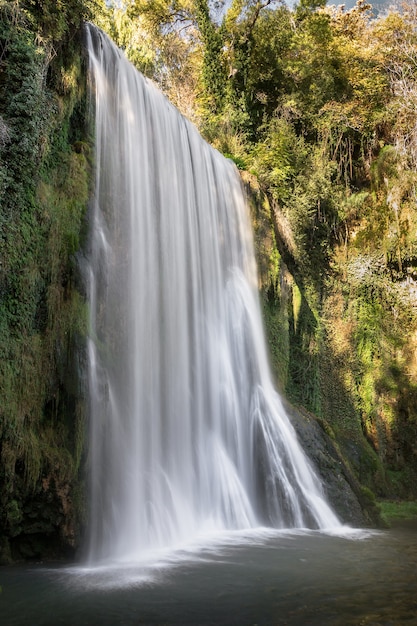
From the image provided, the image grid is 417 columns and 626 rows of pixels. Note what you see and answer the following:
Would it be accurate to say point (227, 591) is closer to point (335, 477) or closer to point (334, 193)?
point (335, 477)

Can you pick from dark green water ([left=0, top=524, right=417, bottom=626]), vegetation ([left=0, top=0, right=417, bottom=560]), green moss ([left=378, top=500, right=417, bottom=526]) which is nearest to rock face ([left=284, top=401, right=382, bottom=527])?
vegetation ([left=0, top=0, right=417, bottom=560])

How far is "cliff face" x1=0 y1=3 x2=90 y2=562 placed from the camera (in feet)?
23.3

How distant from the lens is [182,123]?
13359mm

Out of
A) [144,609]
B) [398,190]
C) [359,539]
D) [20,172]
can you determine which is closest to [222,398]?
[359,539]

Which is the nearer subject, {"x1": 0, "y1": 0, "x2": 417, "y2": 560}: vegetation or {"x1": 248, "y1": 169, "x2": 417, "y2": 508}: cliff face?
{"x1": 0, "y1": 0, "x2": 417, "y2": 560}: vegetation

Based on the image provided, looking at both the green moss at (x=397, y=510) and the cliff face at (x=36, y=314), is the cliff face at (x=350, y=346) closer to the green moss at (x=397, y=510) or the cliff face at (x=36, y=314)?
the green moss at (x=397, y=510)

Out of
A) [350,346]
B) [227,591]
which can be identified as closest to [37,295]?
[227,591]

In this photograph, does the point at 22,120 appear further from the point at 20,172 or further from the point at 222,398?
the point at 222,398

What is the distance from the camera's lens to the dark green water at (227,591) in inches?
183

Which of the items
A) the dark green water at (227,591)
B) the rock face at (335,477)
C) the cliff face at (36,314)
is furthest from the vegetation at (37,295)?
the rock face at (335,477)

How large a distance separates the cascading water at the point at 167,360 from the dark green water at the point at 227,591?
114 cm

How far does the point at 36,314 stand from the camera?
25.8 feet

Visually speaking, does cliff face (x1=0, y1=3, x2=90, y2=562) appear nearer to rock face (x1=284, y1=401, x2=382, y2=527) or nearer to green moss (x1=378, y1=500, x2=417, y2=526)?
rock face (x1=284, y1=401, x2=382, y2=527)

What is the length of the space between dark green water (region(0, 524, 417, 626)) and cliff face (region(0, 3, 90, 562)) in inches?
33.0
